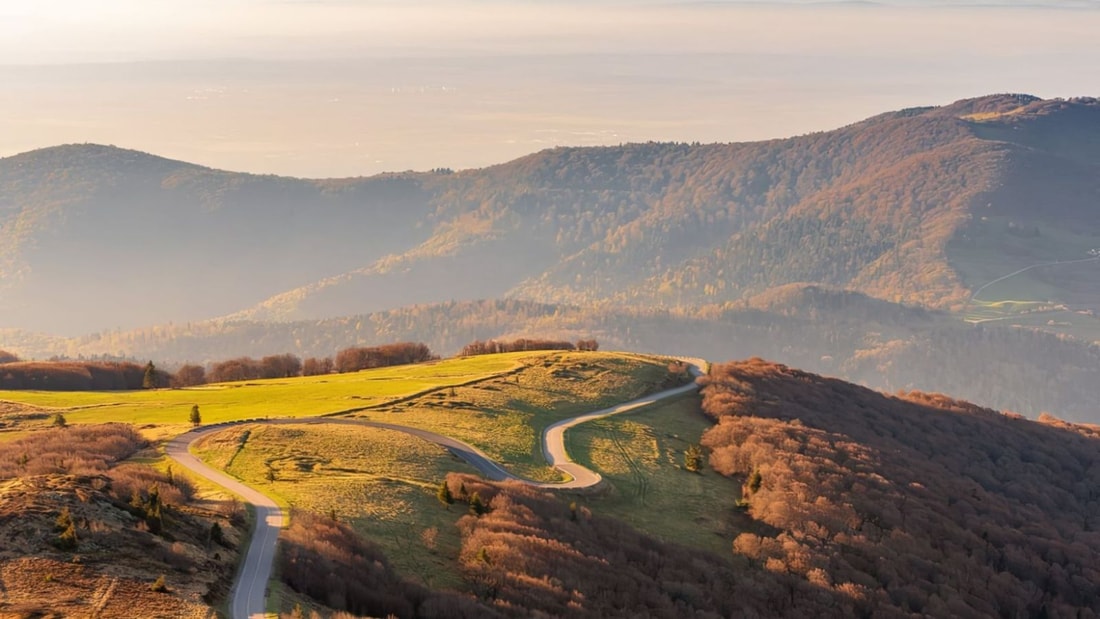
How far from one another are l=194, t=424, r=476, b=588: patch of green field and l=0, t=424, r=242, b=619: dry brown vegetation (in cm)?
746

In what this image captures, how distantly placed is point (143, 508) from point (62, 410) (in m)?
50.0

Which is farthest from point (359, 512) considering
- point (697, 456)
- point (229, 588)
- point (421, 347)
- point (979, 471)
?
point (421, 347)

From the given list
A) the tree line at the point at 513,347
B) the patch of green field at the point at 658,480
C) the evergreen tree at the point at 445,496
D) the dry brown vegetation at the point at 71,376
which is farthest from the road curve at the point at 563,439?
the dry brown vegetation at the point at 71,376

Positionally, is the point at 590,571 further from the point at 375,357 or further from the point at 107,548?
the point at 375,357

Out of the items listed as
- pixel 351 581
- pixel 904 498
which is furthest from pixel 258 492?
pixel 904 498

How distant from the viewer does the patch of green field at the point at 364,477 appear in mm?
56438

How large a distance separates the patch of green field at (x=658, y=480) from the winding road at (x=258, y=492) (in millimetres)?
1689

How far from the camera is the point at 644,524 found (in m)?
72.5

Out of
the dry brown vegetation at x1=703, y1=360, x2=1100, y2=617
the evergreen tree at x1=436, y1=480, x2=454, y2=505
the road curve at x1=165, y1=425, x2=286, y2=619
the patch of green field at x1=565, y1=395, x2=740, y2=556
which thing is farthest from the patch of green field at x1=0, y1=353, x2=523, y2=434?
the dry brown vegetation at x1=703, y1=360, x2=1100, y2=617

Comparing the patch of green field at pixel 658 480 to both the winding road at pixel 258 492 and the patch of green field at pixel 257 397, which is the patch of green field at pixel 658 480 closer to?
the winding road at pixel 258 492

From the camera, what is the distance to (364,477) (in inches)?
2655

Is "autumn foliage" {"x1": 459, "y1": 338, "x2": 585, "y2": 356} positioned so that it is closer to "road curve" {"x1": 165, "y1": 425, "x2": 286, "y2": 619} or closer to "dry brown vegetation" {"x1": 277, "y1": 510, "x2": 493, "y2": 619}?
"road curve" {"x1": 165, "y1": 425, "x2": 286, "y2": 619}

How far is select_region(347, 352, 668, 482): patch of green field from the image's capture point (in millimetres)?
86688

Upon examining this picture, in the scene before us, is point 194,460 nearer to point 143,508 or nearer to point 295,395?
point 143,508
